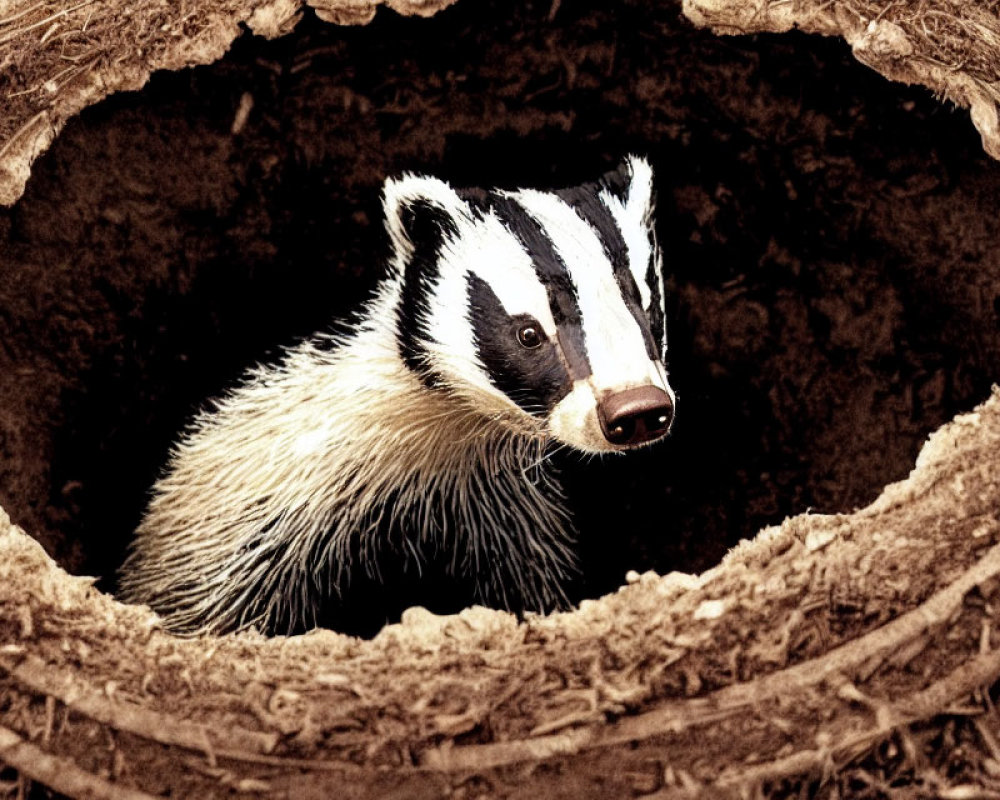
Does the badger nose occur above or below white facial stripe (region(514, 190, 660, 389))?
below

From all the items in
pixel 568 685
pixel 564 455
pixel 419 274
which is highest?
pixel 419 274

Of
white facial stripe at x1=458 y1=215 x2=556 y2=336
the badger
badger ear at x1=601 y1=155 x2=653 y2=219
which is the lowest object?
the badger

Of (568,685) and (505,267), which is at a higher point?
(505,267)

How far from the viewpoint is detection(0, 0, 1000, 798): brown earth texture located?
180cm

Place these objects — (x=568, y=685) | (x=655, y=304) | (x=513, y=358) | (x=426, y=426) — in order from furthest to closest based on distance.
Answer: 1. (x=426, y=426)
2. (x=655, y=304)
3. (x=513, y=358)
4. (x=568, y=685)

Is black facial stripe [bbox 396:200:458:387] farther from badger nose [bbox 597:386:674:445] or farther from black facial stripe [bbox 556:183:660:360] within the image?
badger nose [bbox 597:386:674:445]

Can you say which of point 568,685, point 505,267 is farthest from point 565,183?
point 568,685

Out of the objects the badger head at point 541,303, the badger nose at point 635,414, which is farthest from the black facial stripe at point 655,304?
the badger nose at point 635,414

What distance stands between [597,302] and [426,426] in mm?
849

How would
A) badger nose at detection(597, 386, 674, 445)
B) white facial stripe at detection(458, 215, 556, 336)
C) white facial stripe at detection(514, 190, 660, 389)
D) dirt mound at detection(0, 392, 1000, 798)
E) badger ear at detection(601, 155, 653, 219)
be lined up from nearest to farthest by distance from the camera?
dirt mound at detection(0, 392, 1000, 798)
badger nose at detection(597, 386, 674, 445)
white facial stripe at detection(514, 190, 660, 389)
white facial stripe at detection(458, 215, 556, 336)
badger ear at detection(601, 155, 653, 219)

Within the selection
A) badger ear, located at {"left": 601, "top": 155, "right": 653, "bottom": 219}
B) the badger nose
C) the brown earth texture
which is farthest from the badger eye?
the brown earth texture

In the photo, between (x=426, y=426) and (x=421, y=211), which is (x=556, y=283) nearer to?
(x=421, y=211)

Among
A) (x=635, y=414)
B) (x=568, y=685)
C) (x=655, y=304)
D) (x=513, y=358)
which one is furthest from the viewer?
(x=655, y=304)

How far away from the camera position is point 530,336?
276 centimetres
